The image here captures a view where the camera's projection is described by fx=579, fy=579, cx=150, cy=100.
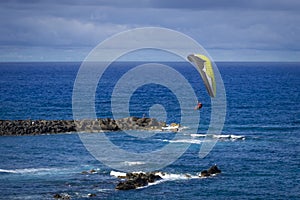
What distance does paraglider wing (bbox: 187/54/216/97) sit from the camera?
172 ft

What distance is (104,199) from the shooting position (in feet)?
194

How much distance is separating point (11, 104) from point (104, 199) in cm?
10101

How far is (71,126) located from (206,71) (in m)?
53.9

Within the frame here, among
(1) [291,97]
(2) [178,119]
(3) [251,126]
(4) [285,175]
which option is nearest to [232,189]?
(4) [285,175]

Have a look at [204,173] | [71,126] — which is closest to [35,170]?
[204,173]

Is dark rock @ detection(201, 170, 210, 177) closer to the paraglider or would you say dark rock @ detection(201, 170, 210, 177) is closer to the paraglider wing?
the paraglider

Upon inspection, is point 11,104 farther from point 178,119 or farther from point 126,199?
point 126,199

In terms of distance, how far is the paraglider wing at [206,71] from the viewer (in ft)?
172

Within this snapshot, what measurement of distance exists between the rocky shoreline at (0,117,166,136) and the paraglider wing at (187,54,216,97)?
164 feet

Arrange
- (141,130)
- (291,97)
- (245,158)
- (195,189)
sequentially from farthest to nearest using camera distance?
(291,97) → (141,130) → (245,158) → (195,189)

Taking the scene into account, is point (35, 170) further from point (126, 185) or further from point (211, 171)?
point (211, 171)

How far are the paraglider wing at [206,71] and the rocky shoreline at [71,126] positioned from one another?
50.0 metres

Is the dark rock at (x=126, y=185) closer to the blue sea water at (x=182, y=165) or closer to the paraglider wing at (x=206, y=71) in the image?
the blue sea water at (x=182, y=165)

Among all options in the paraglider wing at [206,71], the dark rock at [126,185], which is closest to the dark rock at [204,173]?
the dark rock at [126,185]
